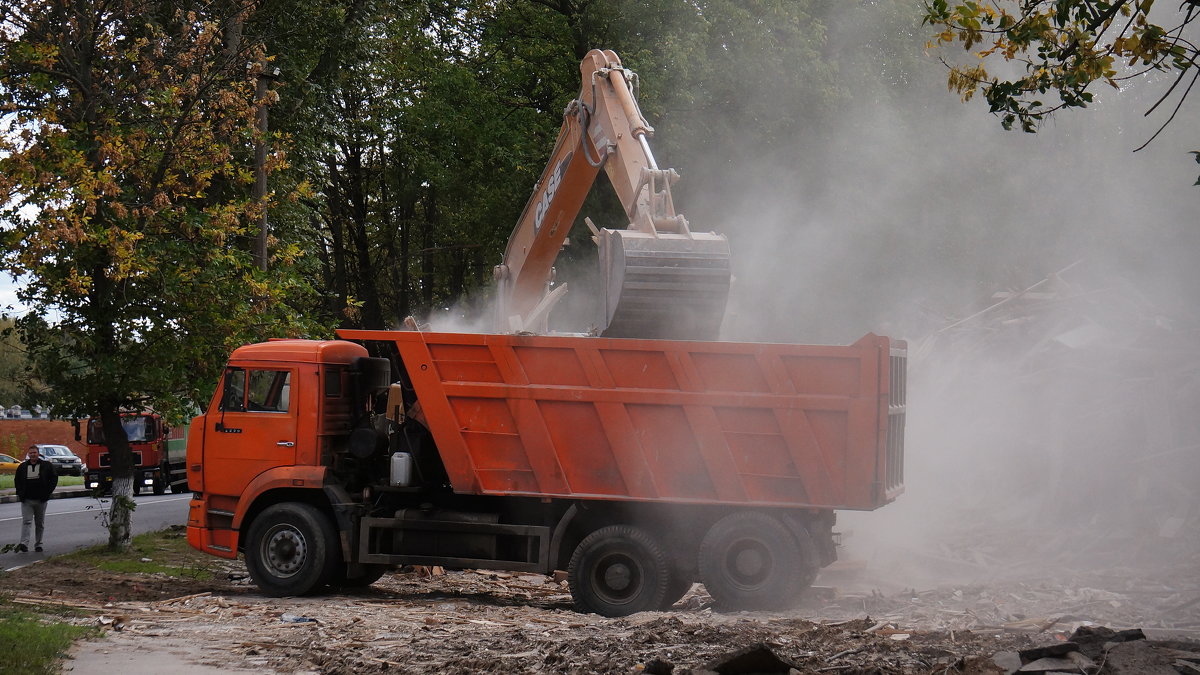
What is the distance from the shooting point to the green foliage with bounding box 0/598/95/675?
291 inches

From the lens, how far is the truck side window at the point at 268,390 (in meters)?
12.2

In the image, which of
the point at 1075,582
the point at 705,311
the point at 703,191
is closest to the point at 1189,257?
the point at 703,191

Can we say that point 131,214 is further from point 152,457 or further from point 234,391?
point 152,457

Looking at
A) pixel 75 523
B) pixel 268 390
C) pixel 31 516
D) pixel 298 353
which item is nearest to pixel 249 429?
pixel 268 390

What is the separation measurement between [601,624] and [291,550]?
12.5 ft

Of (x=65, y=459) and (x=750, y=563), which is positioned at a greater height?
(x=750, y=563)

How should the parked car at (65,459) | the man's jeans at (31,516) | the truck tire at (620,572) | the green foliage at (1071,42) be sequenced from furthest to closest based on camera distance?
the parked car at (65,459) → the man's jeans at (31,516) → the truck tire at (620,572) → the green foliage at (1071,42)

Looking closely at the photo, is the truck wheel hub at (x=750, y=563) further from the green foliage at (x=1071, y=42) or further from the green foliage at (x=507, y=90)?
the green foliage at (x=507, y=90)

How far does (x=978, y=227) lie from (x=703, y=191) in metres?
6.59

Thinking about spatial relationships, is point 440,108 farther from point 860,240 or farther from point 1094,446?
point 1094,446

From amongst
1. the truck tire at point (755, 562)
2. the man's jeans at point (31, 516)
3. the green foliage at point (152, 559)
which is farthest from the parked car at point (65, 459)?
the truck tire at point (755, 562)

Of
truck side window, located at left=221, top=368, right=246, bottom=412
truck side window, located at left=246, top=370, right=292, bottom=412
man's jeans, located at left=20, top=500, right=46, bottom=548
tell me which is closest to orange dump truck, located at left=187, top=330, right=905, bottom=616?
truck side window, located at left=246, top=370, right=292, bottom=412

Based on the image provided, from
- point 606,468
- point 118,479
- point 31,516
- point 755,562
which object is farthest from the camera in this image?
point 31,516

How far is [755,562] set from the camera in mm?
10680
